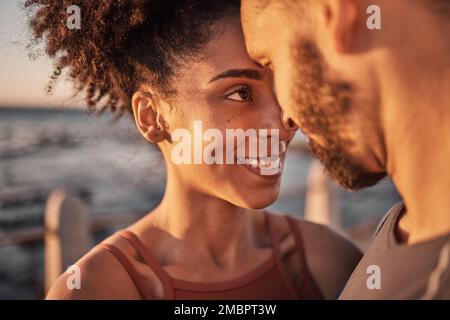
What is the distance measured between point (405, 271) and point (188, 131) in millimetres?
953

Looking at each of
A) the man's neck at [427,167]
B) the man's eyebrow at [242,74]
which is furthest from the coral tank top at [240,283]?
the man's neck at [427,167]

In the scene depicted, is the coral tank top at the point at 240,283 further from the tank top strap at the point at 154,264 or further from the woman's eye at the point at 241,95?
the woman's eye at the point at 241,95

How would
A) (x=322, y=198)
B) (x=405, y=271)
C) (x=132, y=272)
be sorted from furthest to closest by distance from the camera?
(x=322, y=198) → (x=132, y=272) → (x=405, y=271)

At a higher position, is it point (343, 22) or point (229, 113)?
point (343, 22)

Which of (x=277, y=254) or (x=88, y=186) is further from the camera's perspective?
(x=88, y=186)

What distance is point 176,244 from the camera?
2086 mm

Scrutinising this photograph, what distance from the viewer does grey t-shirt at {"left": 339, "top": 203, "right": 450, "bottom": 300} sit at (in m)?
1.23


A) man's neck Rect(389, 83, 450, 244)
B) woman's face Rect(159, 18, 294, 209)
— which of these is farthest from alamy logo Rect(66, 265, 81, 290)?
man's neck Rect(389, 83, 450, 244)

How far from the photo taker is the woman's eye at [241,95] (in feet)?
6.11

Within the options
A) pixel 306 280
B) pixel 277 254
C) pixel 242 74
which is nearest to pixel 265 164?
pixel 242 74

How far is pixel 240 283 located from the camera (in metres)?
2.07

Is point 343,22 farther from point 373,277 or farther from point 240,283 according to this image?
point 240,283
